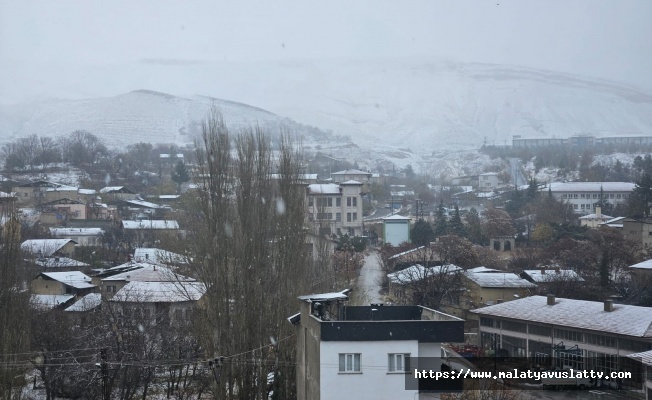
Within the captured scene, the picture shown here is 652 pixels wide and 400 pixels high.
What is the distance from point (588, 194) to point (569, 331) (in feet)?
74.7

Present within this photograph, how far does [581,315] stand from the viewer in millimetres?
10781

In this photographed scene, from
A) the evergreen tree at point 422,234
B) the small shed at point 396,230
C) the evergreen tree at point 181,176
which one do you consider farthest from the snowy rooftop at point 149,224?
the evergreen tree at point 181,176

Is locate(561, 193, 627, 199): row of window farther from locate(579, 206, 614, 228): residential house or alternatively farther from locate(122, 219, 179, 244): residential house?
locate(122, 219, 179, 244): residential house

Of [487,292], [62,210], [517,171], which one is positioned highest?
[517,171]

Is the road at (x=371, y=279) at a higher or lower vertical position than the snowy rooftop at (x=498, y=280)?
lower

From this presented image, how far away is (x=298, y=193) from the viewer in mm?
10523

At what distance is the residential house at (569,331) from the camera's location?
32.0 feet

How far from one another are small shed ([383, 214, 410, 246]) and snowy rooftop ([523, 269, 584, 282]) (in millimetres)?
8448

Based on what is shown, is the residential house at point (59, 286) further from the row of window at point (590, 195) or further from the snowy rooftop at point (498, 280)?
the row of window at point (590, 195)

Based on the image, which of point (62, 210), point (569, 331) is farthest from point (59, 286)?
point (62, 210)

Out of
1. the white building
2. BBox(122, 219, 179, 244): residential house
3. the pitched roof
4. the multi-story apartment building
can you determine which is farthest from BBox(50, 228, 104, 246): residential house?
the white building

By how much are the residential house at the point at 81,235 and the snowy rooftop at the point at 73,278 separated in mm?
5566

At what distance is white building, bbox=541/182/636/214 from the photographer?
31.5 m

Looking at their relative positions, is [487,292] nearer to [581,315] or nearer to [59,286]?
[581,315]
